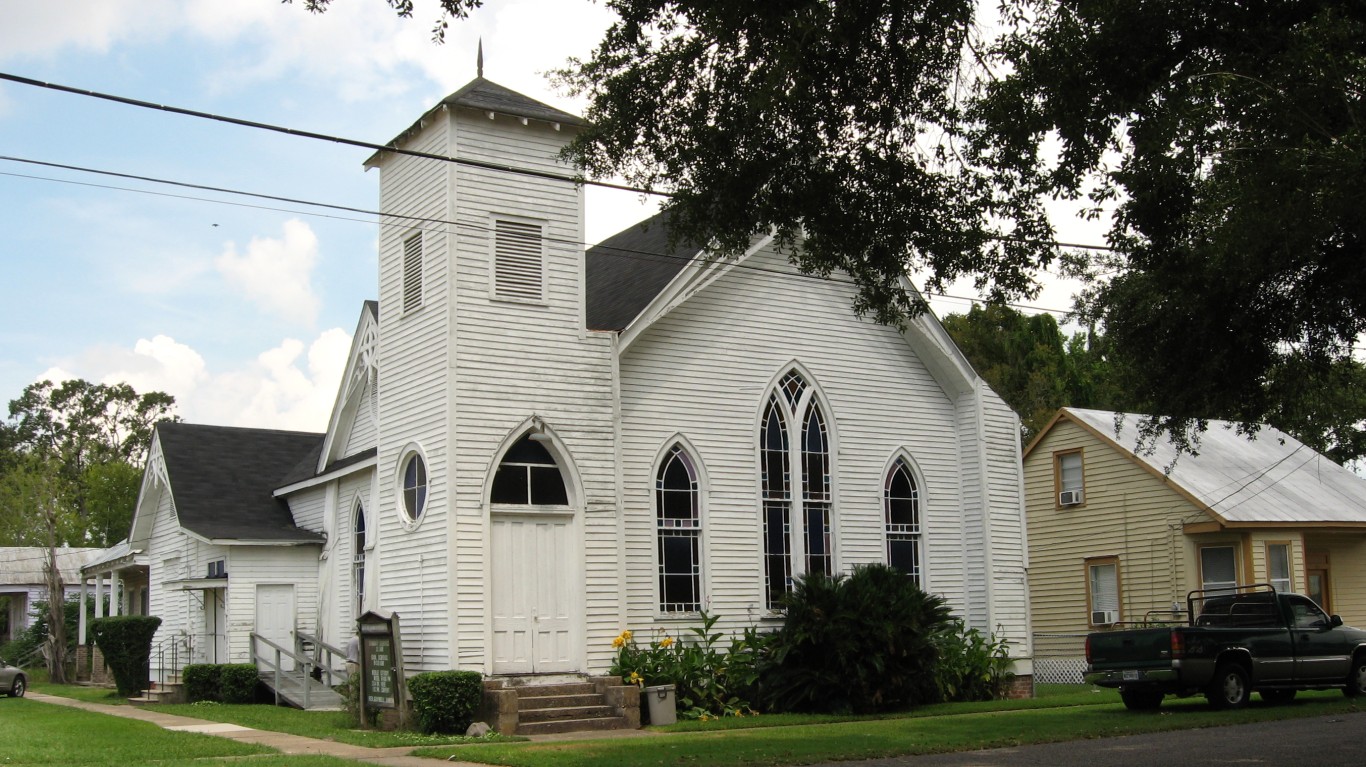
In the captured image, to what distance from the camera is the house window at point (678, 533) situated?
69.3 feet

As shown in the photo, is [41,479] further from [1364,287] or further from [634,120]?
[1364,287]

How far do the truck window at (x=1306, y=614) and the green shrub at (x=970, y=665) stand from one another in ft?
16.5

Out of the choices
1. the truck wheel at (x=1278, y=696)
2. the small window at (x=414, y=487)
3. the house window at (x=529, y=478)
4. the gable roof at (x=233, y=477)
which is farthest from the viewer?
Answer: the gable roof at (x=233, y=477)

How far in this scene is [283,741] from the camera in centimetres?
1678

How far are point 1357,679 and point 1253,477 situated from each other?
11208 mm

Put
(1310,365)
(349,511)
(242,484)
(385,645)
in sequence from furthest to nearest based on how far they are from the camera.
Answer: (242,484) < (349,511) < (385,645) < (1310,365)

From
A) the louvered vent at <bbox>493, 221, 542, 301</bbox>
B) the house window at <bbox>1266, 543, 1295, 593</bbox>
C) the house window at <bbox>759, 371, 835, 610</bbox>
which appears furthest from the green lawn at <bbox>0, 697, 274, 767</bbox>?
the house window at <bbox>1266, 543, 1295, 593</bbox>

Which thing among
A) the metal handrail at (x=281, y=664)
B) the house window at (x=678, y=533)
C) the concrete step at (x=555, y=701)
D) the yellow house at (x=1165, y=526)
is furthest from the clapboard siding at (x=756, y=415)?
the yellow house at (x=1165, y=526)

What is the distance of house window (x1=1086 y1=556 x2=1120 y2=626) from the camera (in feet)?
105

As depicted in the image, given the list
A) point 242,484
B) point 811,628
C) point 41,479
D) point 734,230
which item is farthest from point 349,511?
point 41,479

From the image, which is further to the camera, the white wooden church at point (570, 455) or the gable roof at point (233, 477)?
the gable roof at point (233, 477)

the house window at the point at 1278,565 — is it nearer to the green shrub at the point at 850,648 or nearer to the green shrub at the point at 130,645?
the green shrub at the point at 850,648

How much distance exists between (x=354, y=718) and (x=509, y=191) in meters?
7.87

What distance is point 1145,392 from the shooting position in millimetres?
16641
